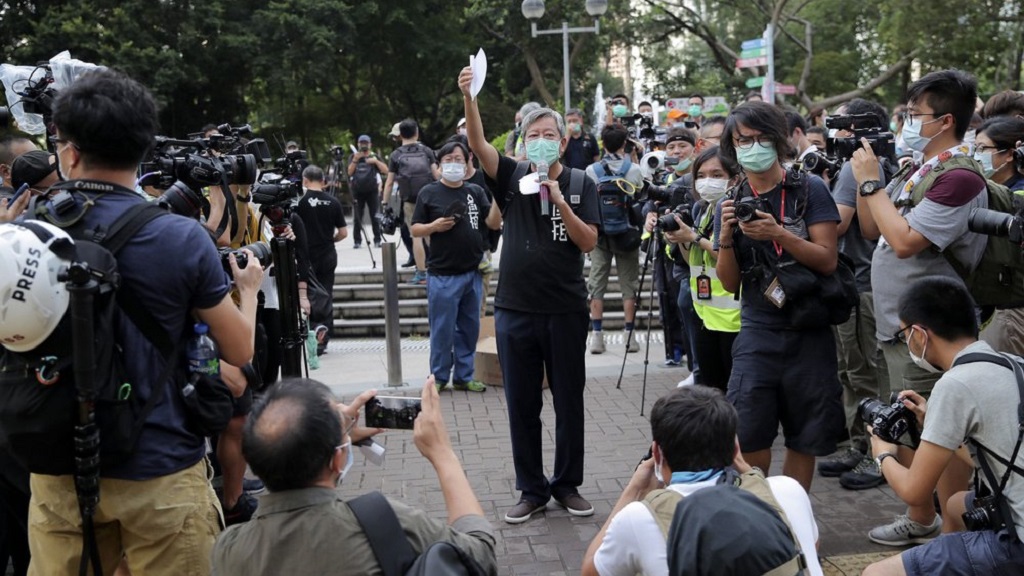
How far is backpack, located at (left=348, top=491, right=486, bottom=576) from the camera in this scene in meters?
2.24

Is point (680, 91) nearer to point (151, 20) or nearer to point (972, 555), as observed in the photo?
point (151, 20)

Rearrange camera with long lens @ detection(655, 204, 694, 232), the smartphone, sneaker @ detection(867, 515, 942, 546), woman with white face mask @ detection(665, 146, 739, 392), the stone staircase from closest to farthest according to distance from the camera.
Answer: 1. the smartphone
2. sneaker @ detection(867, 515, 942, 546)
3. woman with white face mask @ detection(665, 146, 739, 392)
4. camera with long lens @ detection(655, 204, 694, 232)
5. the stone staircase

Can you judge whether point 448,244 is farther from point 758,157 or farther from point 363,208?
point 363,208

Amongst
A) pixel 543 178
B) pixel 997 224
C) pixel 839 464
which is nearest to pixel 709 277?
pixel 839 464

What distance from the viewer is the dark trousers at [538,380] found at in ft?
16.6

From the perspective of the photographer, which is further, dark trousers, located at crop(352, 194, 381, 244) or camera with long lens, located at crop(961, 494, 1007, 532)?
dark trousers, located at crop(352, 194, 381, 244)

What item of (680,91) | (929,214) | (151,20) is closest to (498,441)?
(929,214)

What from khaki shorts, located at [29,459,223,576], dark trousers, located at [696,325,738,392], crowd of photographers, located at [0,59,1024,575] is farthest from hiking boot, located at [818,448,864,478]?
khaki shorts, located at [29,459,223,576]

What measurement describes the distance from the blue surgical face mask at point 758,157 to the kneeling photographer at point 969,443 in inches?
40.3

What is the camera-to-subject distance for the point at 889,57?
1228 inches

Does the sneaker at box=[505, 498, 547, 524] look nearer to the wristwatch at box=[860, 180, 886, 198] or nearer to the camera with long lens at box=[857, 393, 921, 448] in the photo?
the camera with long lens at box=[857, 393, 921, 448]

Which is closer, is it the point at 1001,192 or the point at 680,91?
the point at 1001,192

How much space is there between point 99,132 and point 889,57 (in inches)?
1265

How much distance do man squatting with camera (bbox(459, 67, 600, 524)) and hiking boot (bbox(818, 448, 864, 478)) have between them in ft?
5.17
